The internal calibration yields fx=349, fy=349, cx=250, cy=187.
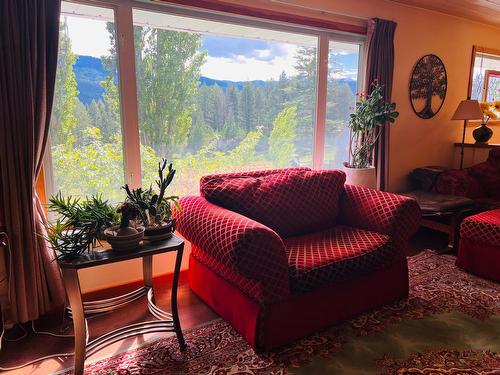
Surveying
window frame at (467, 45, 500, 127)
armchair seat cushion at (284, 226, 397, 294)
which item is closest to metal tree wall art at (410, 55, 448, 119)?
window frame at (467, 45, 500, 127)

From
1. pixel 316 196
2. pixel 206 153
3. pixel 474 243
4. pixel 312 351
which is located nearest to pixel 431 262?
pixel 474 243

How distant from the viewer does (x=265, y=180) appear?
7.80 ft

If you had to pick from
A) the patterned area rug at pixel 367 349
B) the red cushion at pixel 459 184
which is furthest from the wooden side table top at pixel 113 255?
the red cushion at pixel 459 184

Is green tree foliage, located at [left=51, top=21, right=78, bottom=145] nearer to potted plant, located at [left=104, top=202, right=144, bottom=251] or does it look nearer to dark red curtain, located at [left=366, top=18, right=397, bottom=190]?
potted plant, located at [left=104, top=202, right=144, bottom=251]

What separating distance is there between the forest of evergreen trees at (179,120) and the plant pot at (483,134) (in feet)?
6.87

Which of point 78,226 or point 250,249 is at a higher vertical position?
point 78,226

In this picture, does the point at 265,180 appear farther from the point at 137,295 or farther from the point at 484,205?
the point at 484,205

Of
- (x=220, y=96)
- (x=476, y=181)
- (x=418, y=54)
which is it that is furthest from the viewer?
(x=418, y=54)

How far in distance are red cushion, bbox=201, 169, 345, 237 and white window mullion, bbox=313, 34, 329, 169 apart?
781 millimetres

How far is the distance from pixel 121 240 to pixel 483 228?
252 cm

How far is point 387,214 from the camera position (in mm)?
2242

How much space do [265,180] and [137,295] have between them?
3.59 feet

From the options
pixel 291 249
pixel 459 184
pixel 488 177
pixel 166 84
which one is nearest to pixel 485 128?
pixel 488 177

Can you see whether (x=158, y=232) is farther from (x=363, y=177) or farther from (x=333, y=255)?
(x=363, y=177)
